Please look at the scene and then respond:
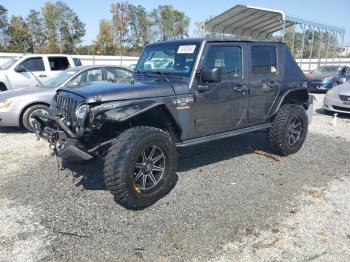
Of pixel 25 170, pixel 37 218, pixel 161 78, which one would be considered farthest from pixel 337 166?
pixel 25 170

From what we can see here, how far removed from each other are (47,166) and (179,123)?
94.9 inches

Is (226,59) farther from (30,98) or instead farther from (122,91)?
(30,98)

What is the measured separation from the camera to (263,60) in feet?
17.0

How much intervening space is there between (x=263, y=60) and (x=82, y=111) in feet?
10.2

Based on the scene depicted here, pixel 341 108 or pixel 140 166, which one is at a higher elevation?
pixel 140 166

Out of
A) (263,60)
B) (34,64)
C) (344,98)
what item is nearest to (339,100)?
(344,98)

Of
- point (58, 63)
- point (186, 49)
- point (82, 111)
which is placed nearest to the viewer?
point (82, 111)

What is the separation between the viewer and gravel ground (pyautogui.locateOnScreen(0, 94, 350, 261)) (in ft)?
9.80

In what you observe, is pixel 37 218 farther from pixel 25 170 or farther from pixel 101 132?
pixel 25 170

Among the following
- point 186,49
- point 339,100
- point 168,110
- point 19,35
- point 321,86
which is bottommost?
point 321,86

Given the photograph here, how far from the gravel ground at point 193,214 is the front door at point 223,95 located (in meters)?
0.79

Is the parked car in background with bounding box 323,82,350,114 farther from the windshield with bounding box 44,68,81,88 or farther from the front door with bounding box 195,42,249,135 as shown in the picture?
the windshield with bounding box 44,68,81,88

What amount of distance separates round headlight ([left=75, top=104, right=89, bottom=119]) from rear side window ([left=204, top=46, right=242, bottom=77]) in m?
1.73

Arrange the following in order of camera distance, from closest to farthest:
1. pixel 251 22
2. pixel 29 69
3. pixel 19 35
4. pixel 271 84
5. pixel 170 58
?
1. pixel 170 58
2. pixel 271 84
3. pixel 29 69
4. pixel 251 22
5. pixel 19 35
